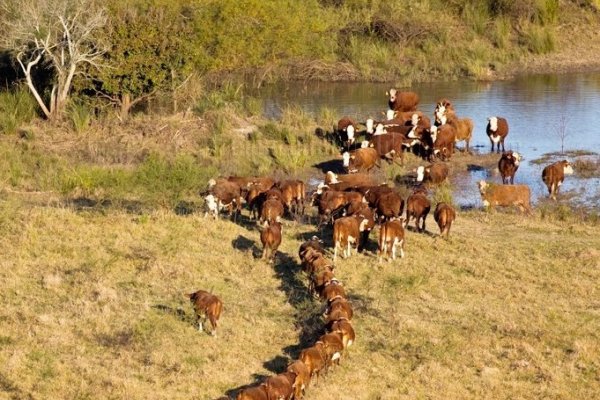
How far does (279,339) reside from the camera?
45.9 ft

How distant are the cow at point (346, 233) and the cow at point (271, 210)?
66.1 inches

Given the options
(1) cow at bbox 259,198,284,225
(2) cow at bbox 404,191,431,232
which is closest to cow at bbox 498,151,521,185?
(2) cow at bbox 404,191,431,232

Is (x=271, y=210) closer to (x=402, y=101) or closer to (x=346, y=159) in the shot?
(x=346, y=159)

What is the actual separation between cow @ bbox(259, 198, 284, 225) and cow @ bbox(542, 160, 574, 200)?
7.18 meters

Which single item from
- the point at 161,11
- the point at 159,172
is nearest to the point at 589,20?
the point at 161,11

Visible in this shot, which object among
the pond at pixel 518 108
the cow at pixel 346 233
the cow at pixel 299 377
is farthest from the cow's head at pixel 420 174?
the cow at pixel 299 377

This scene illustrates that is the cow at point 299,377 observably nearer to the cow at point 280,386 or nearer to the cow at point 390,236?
the cow at point 280,386

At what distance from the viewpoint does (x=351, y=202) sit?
1922cm

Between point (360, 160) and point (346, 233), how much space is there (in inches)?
313

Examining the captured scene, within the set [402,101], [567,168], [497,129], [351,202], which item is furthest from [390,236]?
[402,101]

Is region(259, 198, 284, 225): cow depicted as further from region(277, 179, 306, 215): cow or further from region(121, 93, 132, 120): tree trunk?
region(121, 93, 132, 120): tree trunk

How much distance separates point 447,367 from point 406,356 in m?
0.62

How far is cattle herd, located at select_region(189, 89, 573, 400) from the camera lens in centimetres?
1323

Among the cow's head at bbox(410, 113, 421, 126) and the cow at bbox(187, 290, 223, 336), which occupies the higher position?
the cow's head at bbox(410, 113, 421, 126)
